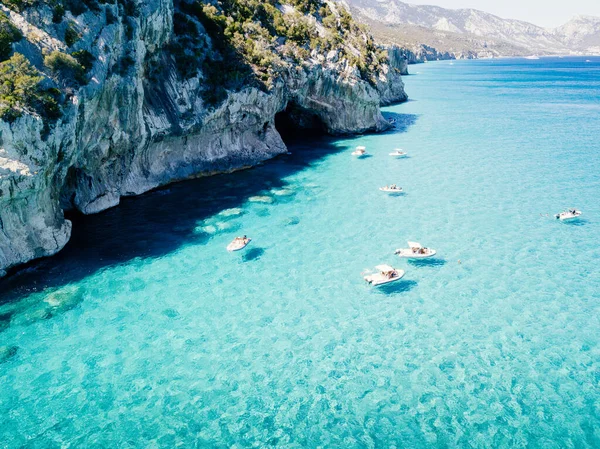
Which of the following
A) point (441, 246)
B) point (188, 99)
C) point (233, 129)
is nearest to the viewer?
point (441, 246)

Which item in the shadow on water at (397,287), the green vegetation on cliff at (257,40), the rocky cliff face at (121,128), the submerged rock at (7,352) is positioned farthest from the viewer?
the green vegetation on cliff at (257,40)

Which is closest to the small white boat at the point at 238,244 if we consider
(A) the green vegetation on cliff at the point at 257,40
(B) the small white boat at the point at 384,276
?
(B) the small white boat at the point at 384,276

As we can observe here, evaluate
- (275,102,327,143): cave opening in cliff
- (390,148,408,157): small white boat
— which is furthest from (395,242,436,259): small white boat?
(275,102,327,143): cave opening in cliff

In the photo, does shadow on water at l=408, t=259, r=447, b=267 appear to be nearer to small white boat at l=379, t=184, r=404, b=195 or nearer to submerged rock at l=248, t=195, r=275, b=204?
small white boat at l=379, t=184, r=404, b=195

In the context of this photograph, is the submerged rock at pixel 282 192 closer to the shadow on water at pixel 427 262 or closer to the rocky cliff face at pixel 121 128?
the rocky cliff face at pixel 121 128

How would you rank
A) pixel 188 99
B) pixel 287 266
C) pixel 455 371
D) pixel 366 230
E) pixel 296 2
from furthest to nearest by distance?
pixel 296 2 → pixel 188 99 → pixel 366 230 → pixel 287 266 → pixel 455 371

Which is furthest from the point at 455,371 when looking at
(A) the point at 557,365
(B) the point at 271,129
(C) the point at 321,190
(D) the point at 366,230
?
(B) the point at 271,129

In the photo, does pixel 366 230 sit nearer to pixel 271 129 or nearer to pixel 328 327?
pixel 328 327
